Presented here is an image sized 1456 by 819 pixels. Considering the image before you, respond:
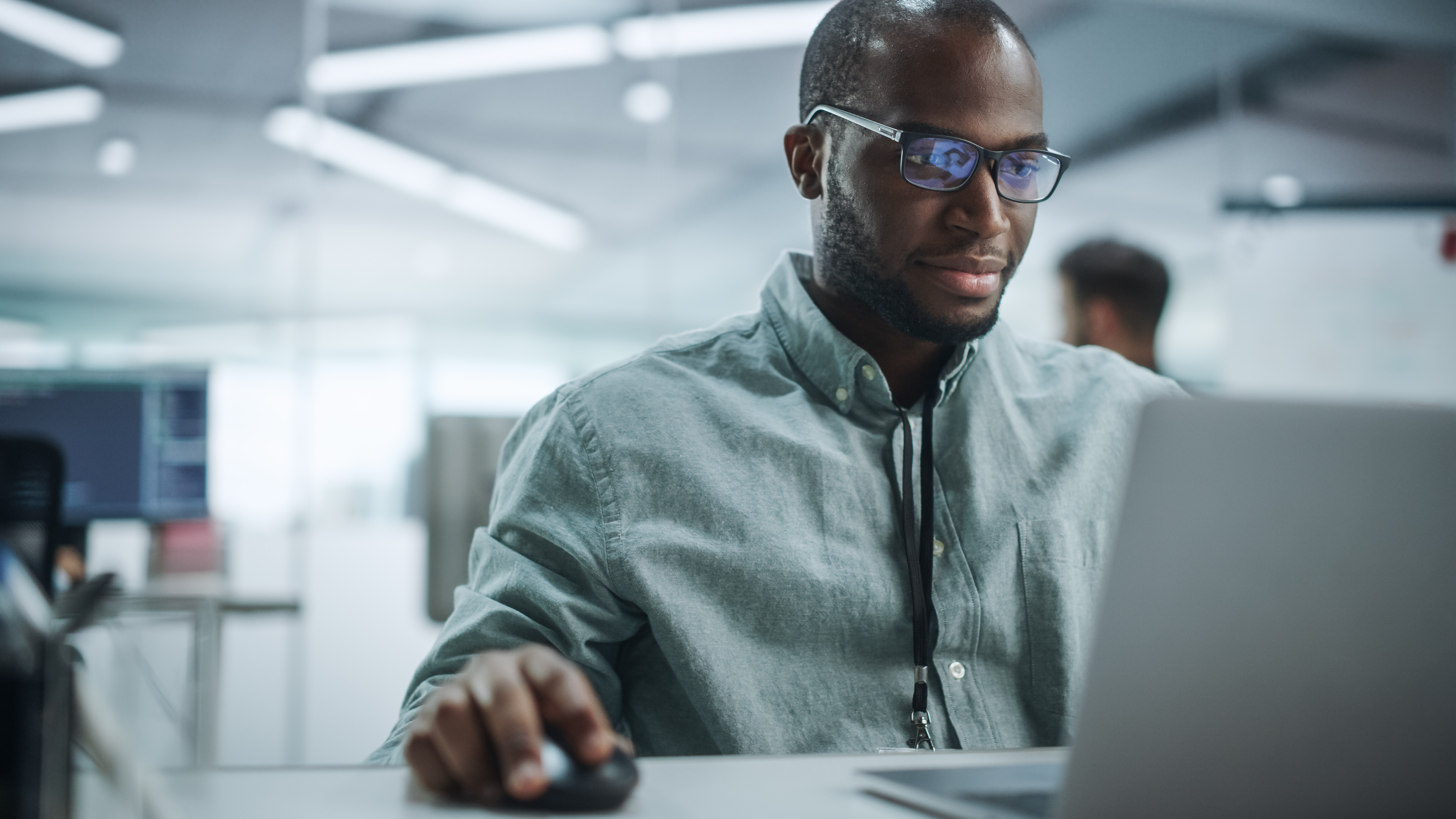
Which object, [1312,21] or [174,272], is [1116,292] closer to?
[1312,21]

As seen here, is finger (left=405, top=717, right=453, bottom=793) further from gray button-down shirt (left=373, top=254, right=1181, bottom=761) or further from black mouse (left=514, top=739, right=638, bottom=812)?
gray button-down shirt (left=373, top=254, right=1181, bottom=761)

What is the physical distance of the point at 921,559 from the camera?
1083 millimetres

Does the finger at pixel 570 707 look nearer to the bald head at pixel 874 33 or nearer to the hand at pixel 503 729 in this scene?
the hand at pixel 503 729

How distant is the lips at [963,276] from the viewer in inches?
47.2

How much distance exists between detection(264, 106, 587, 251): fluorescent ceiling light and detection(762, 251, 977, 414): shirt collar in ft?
7.32

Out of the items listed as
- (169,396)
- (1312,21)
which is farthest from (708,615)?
(1312,21)

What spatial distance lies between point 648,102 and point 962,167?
2.44 meters

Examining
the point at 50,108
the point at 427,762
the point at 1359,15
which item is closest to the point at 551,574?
the point at 427,762

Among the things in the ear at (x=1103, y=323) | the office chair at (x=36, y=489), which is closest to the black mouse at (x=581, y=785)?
the office chair at (x=36, y=489)

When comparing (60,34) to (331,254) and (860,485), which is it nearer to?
(331,254)

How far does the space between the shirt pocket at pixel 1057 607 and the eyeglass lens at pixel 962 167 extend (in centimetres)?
37

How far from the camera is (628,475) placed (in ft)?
3.51

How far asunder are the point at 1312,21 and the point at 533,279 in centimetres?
308

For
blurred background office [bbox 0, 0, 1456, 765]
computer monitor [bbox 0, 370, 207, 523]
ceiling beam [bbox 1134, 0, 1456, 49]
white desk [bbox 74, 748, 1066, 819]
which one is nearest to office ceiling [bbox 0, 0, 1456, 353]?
blurred background office [bbox 0, 0, 1456, 765]
